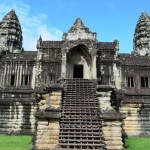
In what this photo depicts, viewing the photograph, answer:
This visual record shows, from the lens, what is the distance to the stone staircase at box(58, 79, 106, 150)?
1534 cm

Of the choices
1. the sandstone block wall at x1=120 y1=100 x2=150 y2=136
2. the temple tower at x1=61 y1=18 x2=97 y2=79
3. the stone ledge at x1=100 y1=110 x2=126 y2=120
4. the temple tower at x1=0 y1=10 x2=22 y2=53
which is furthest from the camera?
the temple tower at x1=0 y1=10 x2=22 y2=53

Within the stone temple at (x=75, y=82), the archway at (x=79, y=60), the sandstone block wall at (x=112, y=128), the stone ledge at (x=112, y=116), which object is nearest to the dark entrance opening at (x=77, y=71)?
the stone temple at (x=75, y=82)

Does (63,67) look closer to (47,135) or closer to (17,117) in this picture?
(17,117)

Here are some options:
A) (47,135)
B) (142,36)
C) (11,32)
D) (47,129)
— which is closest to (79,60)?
(47,129)

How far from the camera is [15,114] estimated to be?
24.8 metres

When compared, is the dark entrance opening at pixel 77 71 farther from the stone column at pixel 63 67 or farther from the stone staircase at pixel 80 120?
the stone staircase at pixel 80 120

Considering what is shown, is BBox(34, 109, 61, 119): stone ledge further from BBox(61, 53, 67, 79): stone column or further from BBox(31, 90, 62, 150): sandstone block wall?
BBox(61, 53, 67, 79): stone column

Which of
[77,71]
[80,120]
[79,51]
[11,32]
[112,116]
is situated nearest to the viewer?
[112,116]

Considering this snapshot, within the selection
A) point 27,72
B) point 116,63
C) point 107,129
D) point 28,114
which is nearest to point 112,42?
point 116,63

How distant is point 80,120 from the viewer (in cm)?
1725

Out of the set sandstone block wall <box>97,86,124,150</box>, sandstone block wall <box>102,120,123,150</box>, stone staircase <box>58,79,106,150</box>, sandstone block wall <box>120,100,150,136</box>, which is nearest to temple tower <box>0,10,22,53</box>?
sandstone block wall <box>120,100,150,136</box>

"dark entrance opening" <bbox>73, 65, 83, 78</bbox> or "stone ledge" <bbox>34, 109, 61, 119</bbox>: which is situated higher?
"dark entrance opening" <bbox>73, 65, 83, 78</bbox>

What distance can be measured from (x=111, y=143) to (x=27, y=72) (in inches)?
559

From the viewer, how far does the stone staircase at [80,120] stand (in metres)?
15.3
